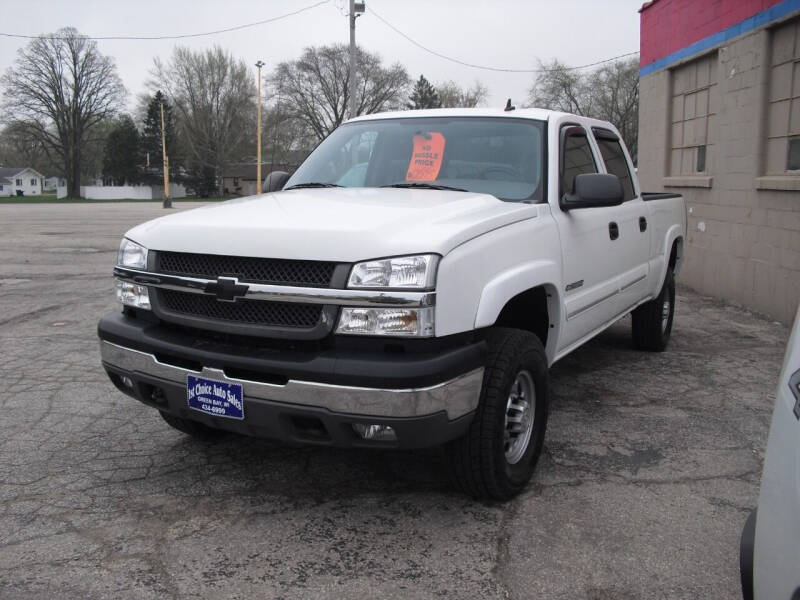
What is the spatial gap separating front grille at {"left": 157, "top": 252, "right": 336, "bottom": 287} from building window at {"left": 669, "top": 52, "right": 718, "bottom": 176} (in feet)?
26.8

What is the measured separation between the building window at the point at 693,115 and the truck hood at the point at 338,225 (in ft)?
23.9

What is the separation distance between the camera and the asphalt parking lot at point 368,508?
279 cm

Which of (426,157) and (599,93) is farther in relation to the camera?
(599,93)

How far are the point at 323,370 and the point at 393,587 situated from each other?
2.75 ft

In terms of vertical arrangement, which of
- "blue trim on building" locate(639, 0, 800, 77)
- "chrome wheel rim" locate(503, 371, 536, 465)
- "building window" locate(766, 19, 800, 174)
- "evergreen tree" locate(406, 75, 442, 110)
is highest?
"evergreen tree" locate(406, 75, 442, 110)

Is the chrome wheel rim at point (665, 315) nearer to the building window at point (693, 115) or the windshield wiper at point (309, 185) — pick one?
the windshield wiper at point (309, 185)

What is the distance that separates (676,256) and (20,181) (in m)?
121

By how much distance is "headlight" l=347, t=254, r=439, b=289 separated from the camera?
2833mm

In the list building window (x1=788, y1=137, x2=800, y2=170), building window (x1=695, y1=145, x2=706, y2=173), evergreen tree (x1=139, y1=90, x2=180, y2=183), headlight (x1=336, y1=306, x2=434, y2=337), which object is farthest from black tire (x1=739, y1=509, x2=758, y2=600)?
evergreen tree (x1=139, y1=90, x2=180, y2=183)

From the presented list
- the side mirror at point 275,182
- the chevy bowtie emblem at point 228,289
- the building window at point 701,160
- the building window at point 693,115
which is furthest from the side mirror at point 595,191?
the building window at point 701,160

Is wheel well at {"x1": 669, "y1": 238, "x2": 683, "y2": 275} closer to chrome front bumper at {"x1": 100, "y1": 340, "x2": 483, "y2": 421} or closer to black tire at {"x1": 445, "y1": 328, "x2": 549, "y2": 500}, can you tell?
black tire at {"x1": 445, "y1": 328, "x2": 549, "y2": 500}

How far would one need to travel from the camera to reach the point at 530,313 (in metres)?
3.93

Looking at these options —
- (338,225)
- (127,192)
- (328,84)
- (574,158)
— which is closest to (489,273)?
(338,225)

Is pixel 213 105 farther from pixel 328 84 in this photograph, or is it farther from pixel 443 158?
pixel 443 158
